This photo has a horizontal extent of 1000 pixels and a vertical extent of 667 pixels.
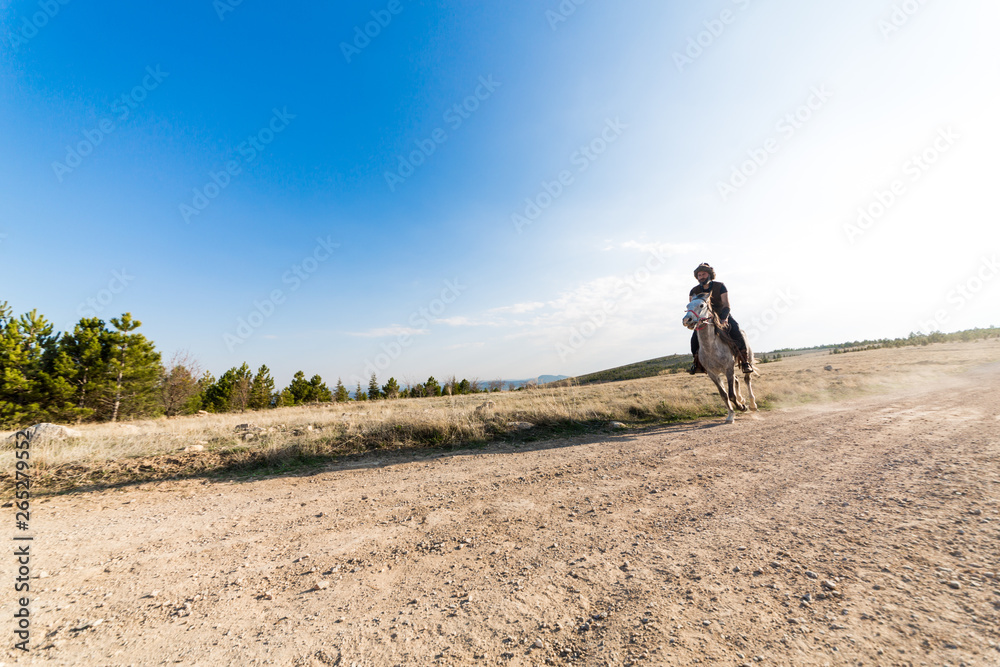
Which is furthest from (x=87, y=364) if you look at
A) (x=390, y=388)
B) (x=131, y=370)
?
(x=390, y=388)

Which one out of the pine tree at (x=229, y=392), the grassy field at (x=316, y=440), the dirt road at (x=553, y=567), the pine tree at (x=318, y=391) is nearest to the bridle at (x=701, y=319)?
the grassy field at (x=316, y=440)

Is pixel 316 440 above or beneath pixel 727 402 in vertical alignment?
above

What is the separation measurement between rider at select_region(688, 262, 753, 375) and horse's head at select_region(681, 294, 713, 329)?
642 millimetres

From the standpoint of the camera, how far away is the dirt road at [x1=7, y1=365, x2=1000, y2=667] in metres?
1.95

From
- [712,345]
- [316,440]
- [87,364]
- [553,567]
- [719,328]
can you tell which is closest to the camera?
[553,567]

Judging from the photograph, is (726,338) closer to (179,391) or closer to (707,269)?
(707,269)

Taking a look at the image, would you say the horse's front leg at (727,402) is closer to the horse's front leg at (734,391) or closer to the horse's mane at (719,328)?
the horse's front leg at (734,391)

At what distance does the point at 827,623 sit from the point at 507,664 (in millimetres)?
1821

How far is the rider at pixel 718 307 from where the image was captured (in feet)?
34.1

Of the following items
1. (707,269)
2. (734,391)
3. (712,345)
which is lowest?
(734,391)

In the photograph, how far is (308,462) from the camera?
6.79 metres

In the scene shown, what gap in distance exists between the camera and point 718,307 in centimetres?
1062

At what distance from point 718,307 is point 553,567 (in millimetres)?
10448

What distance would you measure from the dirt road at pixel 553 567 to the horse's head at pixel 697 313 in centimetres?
443
